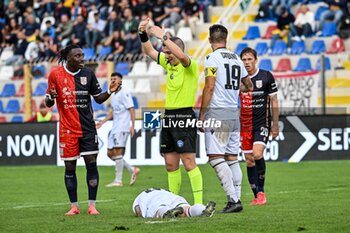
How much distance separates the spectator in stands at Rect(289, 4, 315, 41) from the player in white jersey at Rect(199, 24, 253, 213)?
18407 mm

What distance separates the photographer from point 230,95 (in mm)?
13688

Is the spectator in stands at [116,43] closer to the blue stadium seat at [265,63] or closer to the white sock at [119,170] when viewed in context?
the blue stadium seat at [265,63]

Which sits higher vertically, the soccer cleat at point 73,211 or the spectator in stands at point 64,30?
the spectator in stands at point 64,30

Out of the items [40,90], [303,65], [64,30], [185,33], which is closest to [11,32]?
[64,30]

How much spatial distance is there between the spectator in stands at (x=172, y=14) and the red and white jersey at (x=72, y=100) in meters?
19.9

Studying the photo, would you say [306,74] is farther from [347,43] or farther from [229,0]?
[229,0]

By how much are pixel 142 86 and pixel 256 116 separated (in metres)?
15.7

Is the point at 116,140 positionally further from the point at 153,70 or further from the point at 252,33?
the point at 252,33

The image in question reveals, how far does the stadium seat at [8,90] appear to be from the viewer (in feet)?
101

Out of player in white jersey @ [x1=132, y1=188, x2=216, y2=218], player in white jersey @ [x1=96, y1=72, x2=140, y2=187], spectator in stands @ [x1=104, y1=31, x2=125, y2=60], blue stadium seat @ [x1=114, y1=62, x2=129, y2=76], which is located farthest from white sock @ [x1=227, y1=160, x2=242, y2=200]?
spectator in stands @ [x1=104, y1=31, x2=125, y2=60]

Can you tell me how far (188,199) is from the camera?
16750 mm

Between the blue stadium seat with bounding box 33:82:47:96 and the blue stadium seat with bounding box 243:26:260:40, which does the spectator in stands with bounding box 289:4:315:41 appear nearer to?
the blue stadium seat with bounding box 243:26:260:40

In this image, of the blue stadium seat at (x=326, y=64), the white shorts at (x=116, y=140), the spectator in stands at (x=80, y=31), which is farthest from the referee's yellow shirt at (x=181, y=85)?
the spectator in stands at (x=80, y=31)

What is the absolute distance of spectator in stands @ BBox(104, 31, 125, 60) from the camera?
33.6m
